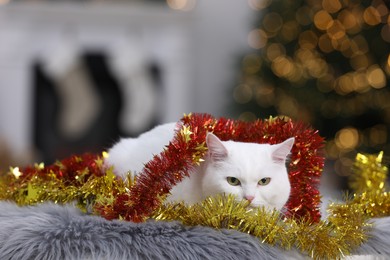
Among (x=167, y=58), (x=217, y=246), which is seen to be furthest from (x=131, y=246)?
(x=167, y=58)

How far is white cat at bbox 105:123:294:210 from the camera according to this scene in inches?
33.7

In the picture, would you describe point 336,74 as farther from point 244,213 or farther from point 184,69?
point 244,213

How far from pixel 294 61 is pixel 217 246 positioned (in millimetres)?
2317

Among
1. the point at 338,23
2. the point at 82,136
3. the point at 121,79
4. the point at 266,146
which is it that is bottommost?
the point at 82,136

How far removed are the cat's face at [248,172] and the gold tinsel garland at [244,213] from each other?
0.09 feet

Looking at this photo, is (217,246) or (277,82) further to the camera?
(277,82)

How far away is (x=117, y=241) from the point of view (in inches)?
30.2

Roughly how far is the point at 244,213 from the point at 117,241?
171mm

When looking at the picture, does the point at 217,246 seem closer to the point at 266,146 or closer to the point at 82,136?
the point at 266,146

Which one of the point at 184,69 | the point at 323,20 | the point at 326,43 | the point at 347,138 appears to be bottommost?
the point at 347,138

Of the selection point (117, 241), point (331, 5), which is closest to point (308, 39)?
point (331, 5)

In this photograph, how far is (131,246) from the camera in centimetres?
77

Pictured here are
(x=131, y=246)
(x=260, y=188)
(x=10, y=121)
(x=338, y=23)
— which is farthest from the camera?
(x=10, y=121)

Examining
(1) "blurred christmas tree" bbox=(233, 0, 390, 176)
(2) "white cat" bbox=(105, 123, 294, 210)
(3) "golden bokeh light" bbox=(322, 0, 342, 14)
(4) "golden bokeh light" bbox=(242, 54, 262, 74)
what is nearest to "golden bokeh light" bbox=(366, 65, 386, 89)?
(1) "blurred christmas tree" bbox=(233, 0, 390, 176)
